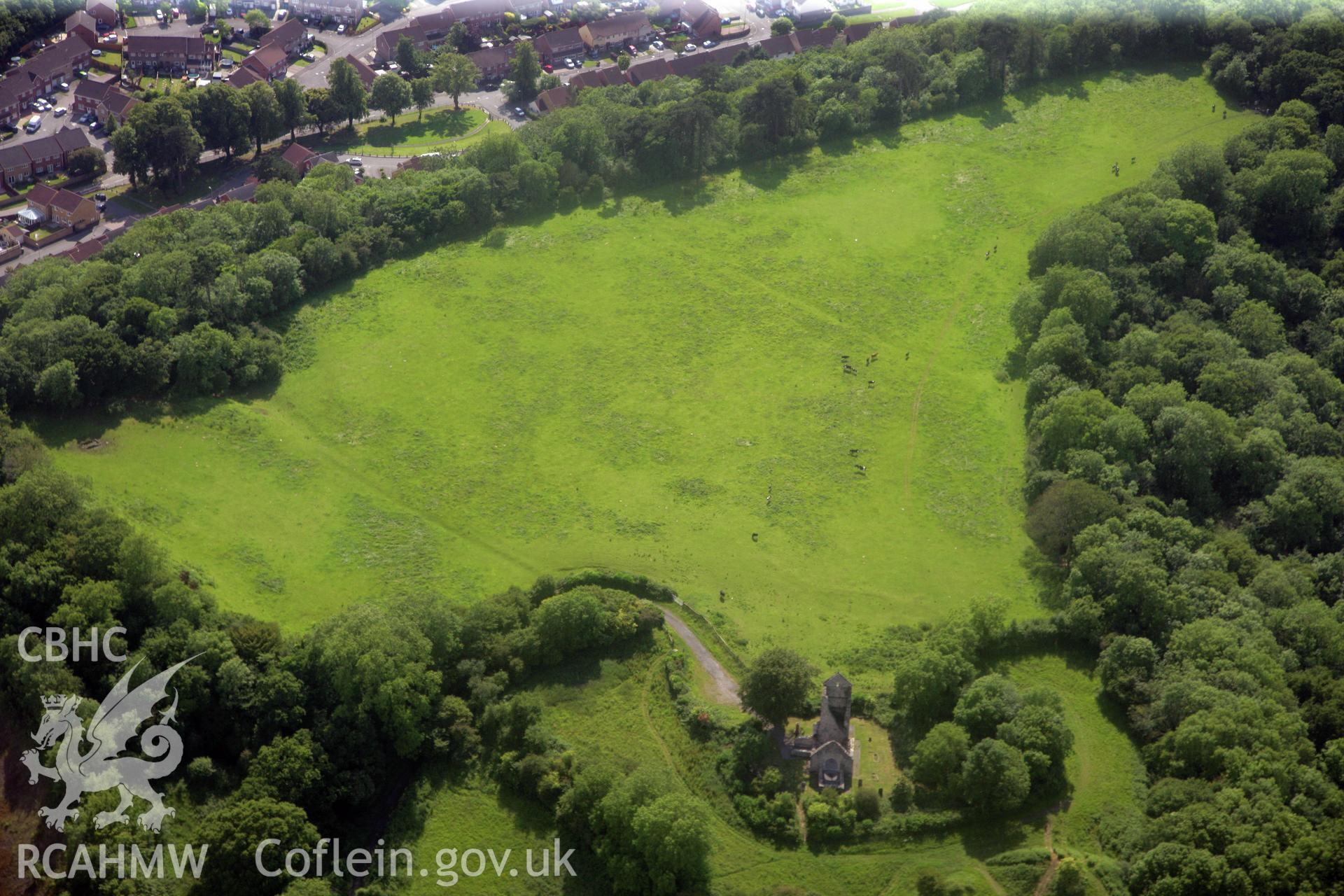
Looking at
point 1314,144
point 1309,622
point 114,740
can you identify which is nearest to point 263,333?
point 114,740

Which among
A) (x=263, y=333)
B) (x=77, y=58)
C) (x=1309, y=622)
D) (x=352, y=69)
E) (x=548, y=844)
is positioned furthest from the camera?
(x=77, y=58)

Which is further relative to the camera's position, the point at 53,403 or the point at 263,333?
the point at 263,333

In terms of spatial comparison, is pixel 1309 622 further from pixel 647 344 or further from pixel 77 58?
pixel 77 58

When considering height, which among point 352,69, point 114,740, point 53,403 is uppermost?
point 352,69

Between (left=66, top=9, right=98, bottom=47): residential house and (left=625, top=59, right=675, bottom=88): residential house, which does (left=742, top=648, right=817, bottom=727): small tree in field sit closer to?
(left=625, top=59, right=675, bottom=88): residential house

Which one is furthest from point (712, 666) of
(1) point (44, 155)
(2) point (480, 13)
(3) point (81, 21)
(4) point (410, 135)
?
(3) point (81, 21)
